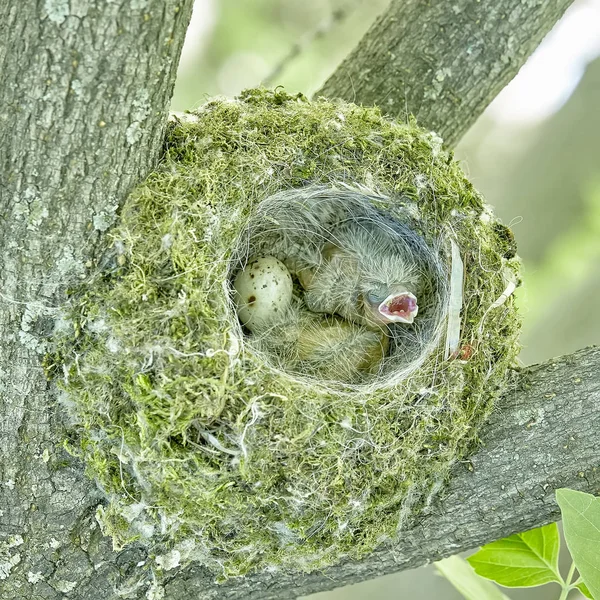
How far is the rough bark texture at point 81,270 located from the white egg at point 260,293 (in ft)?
2.02

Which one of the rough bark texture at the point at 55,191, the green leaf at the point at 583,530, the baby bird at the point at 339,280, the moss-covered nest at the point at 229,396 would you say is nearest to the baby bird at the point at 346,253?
the baby bird at the point at 339,280

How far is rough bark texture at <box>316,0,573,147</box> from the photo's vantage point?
2.07 m

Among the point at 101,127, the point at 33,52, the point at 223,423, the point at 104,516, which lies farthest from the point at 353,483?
the point at 33,52

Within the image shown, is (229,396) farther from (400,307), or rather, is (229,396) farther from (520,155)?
(520,155)

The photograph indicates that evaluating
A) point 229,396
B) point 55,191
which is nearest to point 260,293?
point 229,396

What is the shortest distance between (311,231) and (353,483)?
1001 millimetres

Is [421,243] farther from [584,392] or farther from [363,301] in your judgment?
[584,392]

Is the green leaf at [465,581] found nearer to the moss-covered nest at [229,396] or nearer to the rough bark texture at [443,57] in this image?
the moss-covered nest at [229,396]

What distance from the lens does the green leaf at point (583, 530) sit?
1.42 meters

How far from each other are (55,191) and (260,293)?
797 mm

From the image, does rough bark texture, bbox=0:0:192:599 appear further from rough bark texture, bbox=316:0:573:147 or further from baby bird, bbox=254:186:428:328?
rough bark texture, bbox=316:0:573:147

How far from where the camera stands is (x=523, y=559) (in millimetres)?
1845

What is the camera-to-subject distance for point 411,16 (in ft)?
7.11

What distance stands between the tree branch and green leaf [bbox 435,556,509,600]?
0.74 feet
